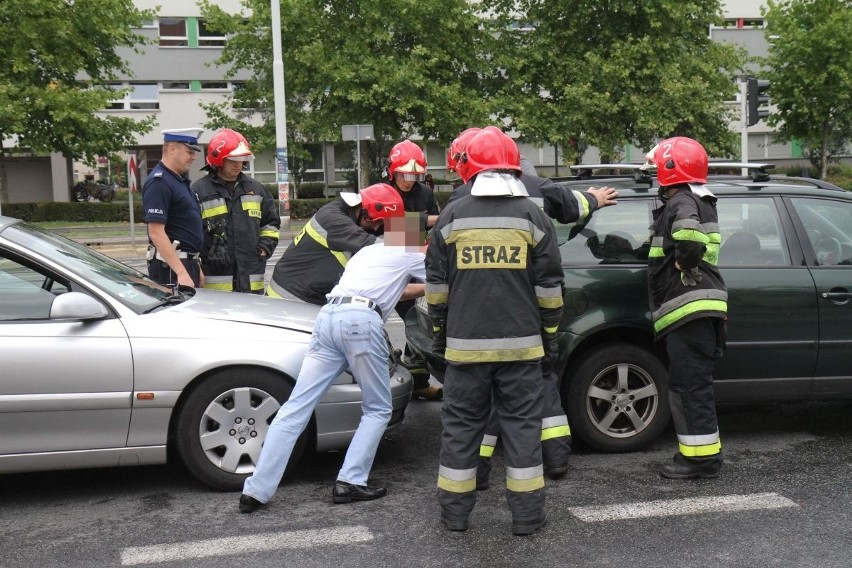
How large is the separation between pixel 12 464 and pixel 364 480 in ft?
5.49

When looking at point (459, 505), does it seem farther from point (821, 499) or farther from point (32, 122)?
point (32, 122)

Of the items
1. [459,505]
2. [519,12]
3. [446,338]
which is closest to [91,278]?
[446,338]

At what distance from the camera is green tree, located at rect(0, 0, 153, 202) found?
27.3m

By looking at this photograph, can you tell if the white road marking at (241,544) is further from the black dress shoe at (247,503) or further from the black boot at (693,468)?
the black boot at (693,468)

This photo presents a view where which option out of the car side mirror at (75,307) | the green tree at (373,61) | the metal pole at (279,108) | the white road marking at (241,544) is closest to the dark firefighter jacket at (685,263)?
the white road marking at (241,544)

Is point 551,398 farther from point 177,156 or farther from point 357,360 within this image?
point 177,156

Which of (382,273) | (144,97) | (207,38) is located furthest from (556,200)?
(144,97)

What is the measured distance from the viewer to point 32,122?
28172 millimetres

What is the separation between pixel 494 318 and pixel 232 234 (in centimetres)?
302

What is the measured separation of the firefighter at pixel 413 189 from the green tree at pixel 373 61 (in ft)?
70.5

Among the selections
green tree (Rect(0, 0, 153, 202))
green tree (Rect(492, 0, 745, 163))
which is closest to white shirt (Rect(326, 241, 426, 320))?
green tree (Rect(492, 0, 745, 163))

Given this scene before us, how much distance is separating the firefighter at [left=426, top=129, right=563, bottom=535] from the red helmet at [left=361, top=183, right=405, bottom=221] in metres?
0.66

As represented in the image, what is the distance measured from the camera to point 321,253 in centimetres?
557

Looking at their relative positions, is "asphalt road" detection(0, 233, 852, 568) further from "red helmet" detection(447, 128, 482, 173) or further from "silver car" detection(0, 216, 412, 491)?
"red helmet" detection(447, 128, 482, 173)
